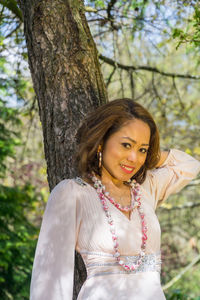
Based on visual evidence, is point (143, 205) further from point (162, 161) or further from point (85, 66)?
point (85, 66)

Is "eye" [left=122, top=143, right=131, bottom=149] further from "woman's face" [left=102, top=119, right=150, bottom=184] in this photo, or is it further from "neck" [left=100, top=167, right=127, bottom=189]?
"neck" [left=100, top=167, right=127, bottom=189]

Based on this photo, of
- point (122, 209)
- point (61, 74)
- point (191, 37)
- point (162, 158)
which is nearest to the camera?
point (122, 209)

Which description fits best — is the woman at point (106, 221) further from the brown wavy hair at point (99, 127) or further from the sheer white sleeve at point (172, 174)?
the sheer white sleeve at point (172, 174)

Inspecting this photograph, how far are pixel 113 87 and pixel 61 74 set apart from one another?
3266 mm

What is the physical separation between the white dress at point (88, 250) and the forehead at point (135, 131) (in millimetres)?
299

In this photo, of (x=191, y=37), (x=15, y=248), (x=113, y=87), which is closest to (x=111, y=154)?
(x=191, y=37)

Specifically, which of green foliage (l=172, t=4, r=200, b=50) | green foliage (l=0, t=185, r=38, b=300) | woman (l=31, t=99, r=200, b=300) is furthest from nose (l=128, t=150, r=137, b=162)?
green foliage (l=0, t=185, r=38, b=300)

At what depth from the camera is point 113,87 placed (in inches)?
221

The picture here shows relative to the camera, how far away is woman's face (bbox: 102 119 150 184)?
206 centimetres

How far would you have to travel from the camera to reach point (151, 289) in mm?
1925

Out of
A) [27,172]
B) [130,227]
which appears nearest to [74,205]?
[130,227]

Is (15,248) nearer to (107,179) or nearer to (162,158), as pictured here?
(162,158)

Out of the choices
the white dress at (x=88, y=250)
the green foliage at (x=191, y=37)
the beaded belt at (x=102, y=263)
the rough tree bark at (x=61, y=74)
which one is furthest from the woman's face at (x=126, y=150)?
the green foliage at (x=191, y=37)

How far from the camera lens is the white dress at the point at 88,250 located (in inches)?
73.1
